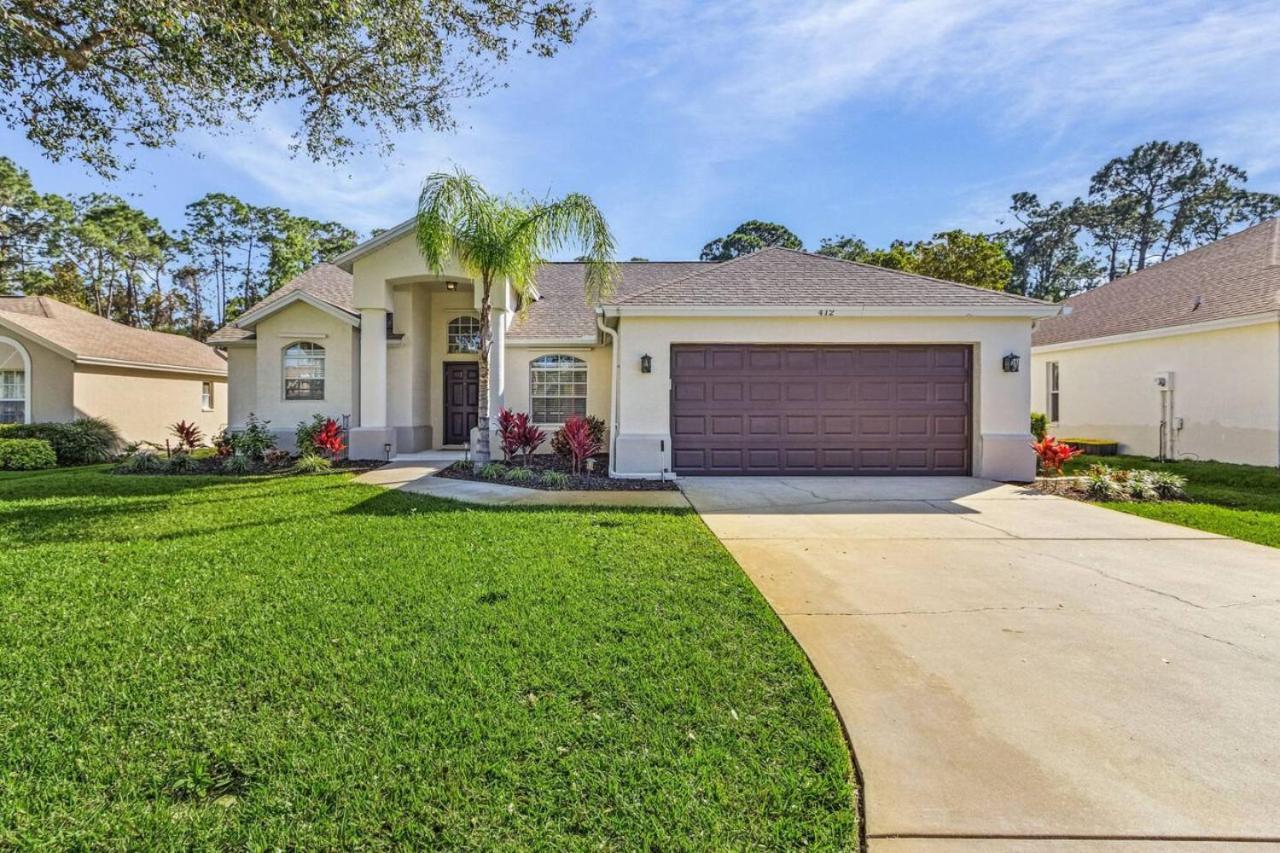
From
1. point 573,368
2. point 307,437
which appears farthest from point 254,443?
point 573,368

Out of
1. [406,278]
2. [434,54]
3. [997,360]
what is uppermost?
[434,54]

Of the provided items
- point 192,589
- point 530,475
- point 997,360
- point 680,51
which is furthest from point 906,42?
point 192,589

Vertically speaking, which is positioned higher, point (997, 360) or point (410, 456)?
point (997, 360)

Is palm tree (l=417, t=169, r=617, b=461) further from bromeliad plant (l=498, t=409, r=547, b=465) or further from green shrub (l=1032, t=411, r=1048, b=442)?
green shrub (l=1032, t=411, r=1048, b=442)

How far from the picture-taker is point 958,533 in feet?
21.6

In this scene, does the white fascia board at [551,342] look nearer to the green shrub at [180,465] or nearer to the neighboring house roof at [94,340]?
the green shrub at [180,465]

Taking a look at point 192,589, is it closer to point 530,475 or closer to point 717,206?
point 530,475

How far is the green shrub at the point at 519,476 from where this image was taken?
9.88 m

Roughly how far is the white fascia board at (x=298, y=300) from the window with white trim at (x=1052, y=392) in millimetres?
19334

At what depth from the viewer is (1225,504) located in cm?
840

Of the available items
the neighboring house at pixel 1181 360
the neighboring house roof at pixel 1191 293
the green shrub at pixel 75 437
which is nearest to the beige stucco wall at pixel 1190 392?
the neighboring house at pixel 1181 360

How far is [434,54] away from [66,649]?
373 inches

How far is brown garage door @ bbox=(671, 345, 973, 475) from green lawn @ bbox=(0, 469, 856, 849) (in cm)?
537

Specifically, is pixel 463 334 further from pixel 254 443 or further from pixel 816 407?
pixel 816 407
